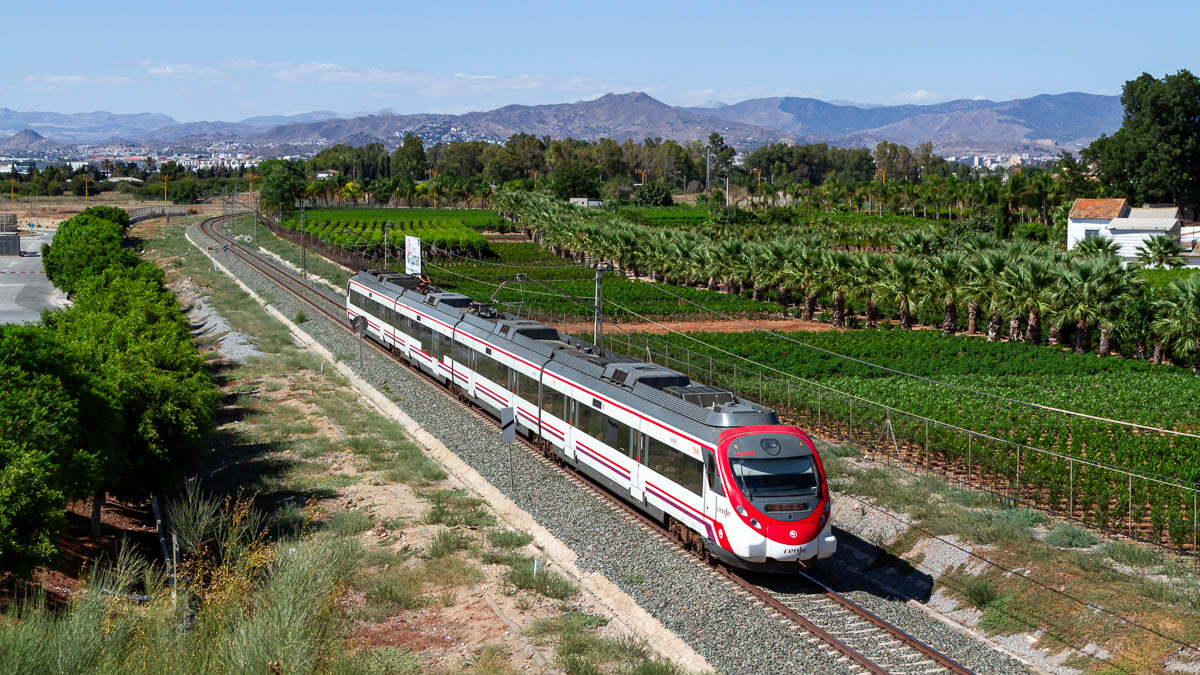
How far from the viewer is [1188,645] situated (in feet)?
52.7

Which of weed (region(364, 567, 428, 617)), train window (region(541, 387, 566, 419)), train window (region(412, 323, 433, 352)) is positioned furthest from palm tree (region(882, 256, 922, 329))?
weed (region(364, 567, 428, 617))

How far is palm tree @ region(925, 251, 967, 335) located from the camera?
5256 centimetres

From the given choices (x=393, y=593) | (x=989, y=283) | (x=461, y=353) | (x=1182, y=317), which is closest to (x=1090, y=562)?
(x=393, y=593)

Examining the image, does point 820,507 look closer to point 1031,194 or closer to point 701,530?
point 701,530

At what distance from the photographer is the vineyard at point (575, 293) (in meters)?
61.8

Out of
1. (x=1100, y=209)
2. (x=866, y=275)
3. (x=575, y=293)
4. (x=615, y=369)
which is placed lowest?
(x=575, y=293)

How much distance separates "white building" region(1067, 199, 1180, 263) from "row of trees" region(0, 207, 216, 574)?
247 ft

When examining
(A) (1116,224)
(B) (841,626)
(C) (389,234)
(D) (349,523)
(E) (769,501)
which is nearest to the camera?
(B) (841,626)

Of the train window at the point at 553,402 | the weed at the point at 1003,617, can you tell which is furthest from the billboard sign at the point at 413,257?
the weed at the point at 1003,617

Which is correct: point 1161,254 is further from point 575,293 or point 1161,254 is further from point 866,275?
point 575,293

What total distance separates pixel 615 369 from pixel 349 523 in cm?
642

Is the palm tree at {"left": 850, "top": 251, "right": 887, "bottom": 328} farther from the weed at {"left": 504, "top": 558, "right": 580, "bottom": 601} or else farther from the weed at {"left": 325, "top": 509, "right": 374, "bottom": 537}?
the weed at {"left": 504, "top": 558, "right": 580, "bottom": 601}

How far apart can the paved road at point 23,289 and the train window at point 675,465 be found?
4184 cm

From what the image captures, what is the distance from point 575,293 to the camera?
68.5 m
